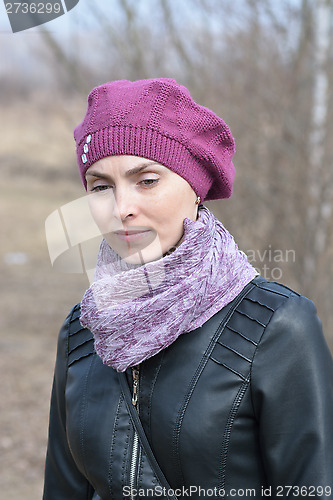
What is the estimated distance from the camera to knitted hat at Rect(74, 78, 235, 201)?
1675 millimetres

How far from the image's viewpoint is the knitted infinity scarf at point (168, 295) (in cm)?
167

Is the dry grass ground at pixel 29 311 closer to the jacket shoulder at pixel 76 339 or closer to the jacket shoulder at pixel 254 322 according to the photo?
the jacket shoulder at pixel 76 339

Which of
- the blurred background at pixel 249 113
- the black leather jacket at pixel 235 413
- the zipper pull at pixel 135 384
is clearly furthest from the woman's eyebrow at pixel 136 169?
the blurred background at pixel 249 113

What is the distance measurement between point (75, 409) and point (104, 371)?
0.14m

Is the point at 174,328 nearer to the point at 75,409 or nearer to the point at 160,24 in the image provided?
the point at 75,409

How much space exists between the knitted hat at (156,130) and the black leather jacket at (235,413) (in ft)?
1.27

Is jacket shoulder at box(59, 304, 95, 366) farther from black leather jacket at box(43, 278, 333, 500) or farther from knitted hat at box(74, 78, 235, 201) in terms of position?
knitted hat at box(74, 78, 235, 201)

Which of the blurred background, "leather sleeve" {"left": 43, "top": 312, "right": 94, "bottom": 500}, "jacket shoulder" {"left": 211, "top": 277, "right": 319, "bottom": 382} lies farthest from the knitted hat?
the blurred background

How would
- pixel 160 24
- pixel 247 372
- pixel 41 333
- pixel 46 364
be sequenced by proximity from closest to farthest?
pixel 247 372 < pixel 160 24 < pixel 46 364 < pixel 41 333

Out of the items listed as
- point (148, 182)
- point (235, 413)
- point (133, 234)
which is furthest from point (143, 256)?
point (235, 413)

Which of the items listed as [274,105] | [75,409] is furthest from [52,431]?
[274,105]

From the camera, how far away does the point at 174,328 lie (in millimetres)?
1655

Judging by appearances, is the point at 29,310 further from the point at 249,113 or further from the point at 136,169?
the point at 136,169

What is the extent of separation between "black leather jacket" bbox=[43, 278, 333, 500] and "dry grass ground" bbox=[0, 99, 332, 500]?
10.9 feet
